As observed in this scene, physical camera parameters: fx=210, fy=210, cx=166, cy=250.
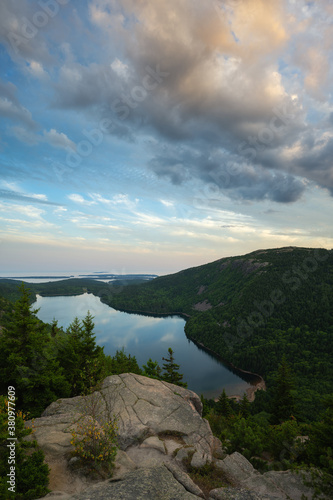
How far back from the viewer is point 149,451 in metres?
14.5

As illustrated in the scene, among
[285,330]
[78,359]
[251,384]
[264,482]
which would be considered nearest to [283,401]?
[264,482]

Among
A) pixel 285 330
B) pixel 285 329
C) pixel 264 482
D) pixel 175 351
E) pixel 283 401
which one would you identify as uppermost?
pixel 264 482

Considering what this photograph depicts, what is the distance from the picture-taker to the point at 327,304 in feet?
500

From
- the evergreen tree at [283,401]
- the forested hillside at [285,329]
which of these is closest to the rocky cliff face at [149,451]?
the evergreen tree at [283,401]

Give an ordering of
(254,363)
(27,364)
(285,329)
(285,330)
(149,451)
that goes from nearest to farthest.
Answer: (149,451) < (27,364) < (254,363) < (285,330) < (285,329)

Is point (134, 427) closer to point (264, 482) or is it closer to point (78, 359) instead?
point (264, 482)

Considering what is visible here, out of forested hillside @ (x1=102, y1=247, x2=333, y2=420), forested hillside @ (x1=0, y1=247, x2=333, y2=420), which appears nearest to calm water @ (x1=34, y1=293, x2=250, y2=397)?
forested hillside @ (x1=0, y1=247, x2=333, y2=420)

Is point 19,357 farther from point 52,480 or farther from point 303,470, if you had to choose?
point 303,470

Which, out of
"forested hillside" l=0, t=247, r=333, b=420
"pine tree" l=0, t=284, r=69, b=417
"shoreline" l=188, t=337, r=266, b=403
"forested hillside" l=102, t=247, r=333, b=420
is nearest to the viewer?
"pine tree" l=0, t=284, r=69, b=417

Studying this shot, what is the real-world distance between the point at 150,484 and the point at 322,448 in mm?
12367

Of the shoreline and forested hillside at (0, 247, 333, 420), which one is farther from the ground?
forested hillside at (0, 247, 333, 420)

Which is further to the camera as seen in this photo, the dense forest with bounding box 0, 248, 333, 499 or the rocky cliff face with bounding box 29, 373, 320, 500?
the dense forest with bounding box 0, 248, 333, 499

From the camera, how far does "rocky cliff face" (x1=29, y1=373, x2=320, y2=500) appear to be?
9242 millimetres

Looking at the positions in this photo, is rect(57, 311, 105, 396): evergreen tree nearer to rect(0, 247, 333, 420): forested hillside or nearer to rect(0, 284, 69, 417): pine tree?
rect(0, 284, 69, 417): pine tree
